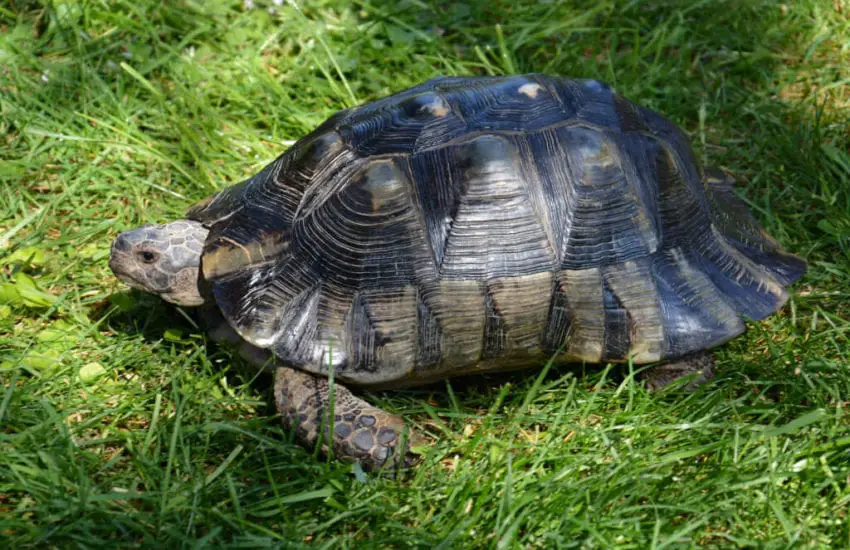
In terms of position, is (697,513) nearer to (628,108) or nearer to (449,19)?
(628,108)

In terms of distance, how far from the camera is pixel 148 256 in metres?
3.54

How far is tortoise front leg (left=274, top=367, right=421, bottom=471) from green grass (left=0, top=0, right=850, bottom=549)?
75mm

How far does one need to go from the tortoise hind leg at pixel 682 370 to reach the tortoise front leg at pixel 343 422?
1042mm

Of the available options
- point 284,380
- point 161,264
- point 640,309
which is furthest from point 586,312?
point 161,264

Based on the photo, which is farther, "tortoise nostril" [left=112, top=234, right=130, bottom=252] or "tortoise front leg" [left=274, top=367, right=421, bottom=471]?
"tortoise nostril" [left=112, top=234, right=130, bottom=252]

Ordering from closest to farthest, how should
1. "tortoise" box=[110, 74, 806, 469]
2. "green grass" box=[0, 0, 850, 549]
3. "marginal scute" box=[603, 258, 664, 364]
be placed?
1. "green grass" box=[0, 0, 850, 549]
2. "tortoise" box=[110, 74, 806, 469]
3. "marginal scute" box=[603, 258, 664, 364]

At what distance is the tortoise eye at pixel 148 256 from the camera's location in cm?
353

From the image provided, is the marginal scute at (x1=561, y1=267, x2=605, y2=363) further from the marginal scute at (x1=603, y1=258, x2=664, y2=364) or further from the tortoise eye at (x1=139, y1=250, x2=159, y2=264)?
the tortoise eye at (x1=139, y1=250, x2=159, y2=264)

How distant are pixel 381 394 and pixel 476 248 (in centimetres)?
74

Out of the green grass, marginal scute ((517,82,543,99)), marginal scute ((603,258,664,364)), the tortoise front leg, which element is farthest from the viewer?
marginal scute ((517,82,543,99))

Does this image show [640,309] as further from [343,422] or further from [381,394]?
[343,422]

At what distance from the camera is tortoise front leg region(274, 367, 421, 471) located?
3113 millimetres

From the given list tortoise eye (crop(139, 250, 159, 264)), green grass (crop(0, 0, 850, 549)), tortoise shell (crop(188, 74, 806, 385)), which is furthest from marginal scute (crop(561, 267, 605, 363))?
tortoise eye (crop(139, 250, 159, 264))

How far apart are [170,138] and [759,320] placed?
320cm
